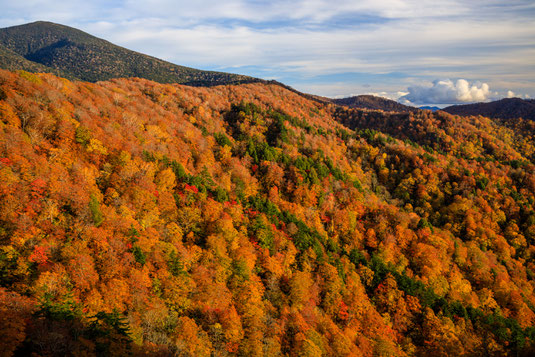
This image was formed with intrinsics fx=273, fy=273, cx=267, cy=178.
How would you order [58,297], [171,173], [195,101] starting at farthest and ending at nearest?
[195,101], [171,173], [58,297]

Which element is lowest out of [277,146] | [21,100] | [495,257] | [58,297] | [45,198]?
[495,257]

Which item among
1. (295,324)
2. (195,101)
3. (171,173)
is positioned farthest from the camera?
(195,101)

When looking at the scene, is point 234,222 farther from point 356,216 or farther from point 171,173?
point 356,216

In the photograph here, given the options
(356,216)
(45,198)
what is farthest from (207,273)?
(356,216)

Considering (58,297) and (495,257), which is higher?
(58,297)

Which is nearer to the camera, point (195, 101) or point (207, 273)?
point (207, 273)

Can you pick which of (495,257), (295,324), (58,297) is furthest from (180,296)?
(495,257)

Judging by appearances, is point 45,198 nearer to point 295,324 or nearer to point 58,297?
point 58,297
